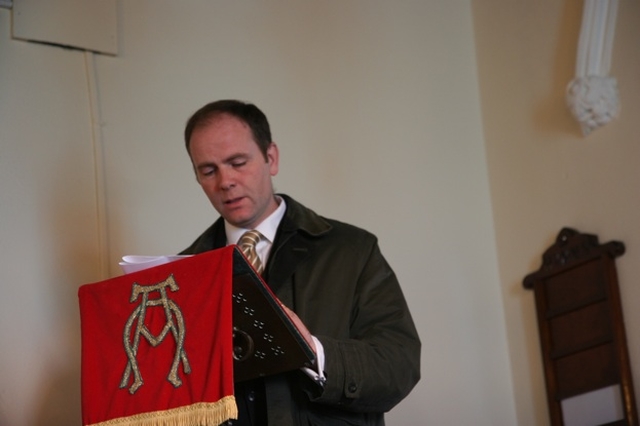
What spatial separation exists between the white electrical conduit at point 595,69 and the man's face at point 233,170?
6.09 ft

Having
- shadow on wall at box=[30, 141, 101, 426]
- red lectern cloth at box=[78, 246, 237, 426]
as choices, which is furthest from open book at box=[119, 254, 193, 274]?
shadow on wall at box=[30, 141, 101, 426]

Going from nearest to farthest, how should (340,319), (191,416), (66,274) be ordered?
1. (191,416)
2. (340,319)
3. (66,274)

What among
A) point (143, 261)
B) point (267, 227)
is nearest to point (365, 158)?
point (267, 227)

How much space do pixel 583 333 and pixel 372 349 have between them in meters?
1.99

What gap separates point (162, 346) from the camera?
7.89 feet

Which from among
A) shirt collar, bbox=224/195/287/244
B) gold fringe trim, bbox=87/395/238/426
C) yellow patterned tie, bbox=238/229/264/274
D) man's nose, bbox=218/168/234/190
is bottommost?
gold fringe trim, bbox=87/395/238/426

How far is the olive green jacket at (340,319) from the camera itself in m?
2.52

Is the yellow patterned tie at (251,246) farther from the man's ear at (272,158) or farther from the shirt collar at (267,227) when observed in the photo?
the man's ear at (272,158)

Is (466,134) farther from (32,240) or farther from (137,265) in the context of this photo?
(137,265)

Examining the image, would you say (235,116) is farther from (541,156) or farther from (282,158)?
(541,156)

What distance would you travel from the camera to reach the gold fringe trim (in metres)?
2.25

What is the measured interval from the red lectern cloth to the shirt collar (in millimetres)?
574

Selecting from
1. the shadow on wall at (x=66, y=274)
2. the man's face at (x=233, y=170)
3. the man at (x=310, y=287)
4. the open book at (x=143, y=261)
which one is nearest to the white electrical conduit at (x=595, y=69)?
the man at (x=310, y=287)

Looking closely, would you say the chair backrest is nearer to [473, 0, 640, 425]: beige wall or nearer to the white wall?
[473, 0, 640, 425]: beige wall
